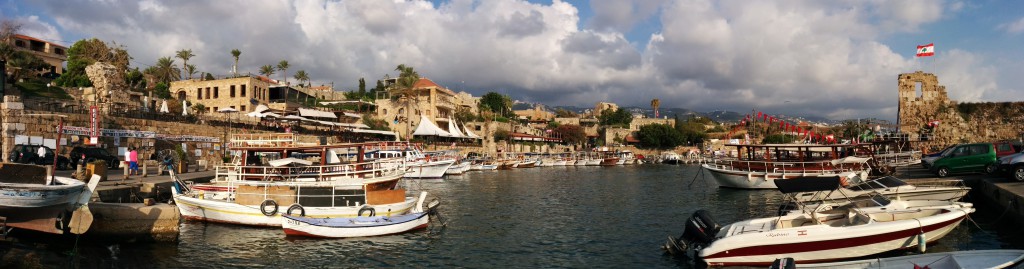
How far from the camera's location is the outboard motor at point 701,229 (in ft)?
43.6

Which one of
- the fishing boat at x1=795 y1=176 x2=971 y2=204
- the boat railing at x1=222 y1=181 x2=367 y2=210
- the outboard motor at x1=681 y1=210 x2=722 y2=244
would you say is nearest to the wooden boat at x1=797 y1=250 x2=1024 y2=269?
the outboard motor at x1=681 y1=210 x2=722 y2=244

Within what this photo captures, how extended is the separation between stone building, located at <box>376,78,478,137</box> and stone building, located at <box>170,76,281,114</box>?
602 inches

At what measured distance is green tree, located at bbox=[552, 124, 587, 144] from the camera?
344 ft

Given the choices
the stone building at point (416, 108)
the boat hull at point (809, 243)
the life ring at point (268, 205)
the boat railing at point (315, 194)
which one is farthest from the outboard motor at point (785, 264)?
the stone building at point (416, 108)

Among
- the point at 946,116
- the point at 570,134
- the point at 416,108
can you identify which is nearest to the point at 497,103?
the point at 570,134

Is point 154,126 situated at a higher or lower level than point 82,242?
higher

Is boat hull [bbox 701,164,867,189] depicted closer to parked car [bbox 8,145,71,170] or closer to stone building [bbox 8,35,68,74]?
parked car [bbox 8,145,71,170]

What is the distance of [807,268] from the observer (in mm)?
10516

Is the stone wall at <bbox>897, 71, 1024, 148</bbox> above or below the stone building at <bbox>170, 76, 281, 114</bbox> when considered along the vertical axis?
below

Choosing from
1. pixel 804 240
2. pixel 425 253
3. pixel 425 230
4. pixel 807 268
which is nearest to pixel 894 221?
pixel 804 240

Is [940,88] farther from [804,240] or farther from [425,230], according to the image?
[425,230]

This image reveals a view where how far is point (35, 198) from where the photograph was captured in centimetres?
1329

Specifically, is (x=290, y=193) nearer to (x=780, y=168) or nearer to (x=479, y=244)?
(x=479, y=244)

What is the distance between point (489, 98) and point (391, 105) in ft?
118
